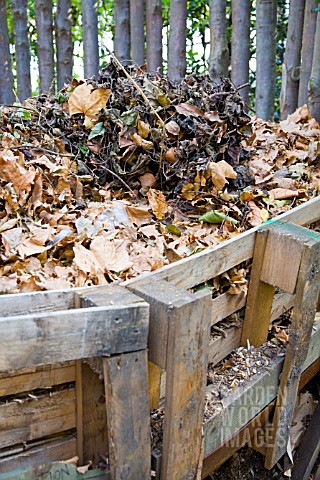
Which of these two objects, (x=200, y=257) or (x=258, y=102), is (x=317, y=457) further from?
(x=258, y=102)

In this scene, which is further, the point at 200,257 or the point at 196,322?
the point at 200,257

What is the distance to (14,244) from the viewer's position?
2.10m

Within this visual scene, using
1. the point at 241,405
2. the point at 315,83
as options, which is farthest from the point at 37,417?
the point at 315,83

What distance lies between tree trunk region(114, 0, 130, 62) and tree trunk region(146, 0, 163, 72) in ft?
1.92

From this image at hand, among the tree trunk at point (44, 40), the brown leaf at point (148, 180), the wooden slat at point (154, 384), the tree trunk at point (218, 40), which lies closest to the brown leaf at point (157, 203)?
the brown leaf at point (148, 180)

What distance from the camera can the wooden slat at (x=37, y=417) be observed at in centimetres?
163

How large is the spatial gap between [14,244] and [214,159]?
4.29 feet

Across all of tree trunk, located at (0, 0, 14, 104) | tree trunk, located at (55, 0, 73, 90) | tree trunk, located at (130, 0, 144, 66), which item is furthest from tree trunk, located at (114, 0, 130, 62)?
tree trunk, located at (0, 0, 14, 104)

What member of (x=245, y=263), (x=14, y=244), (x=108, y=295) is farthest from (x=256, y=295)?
(x=14, y=244)

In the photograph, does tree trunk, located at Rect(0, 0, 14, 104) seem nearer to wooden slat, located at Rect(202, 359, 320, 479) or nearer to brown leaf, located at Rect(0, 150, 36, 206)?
brown leaf, located at Rect(0, 150, 36, 206)

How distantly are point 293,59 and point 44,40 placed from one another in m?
3.35

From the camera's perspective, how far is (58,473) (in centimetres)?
172

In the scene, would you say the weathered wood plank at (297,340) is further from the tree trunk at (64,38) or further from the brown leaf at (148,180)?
the tree trunk at (64,38)

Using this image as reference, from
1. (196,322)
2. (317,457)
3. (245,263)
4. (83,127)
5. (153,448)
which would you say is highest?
(83,127)
